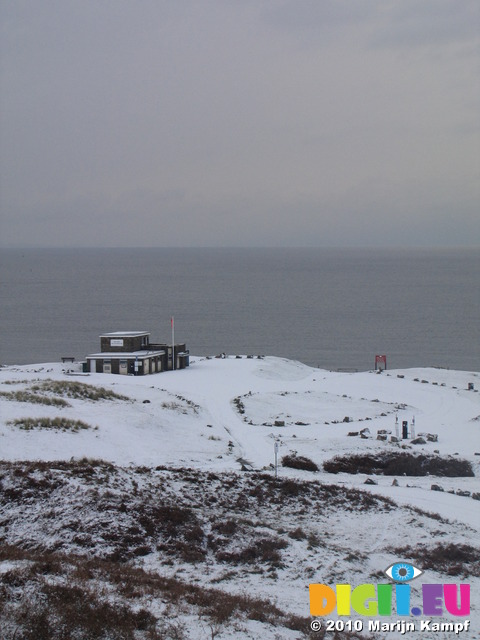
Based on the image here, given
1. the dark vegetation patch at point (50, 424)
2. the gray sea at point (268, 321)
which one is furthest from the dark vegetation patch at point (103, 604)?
the gray sea at point (268, 321)

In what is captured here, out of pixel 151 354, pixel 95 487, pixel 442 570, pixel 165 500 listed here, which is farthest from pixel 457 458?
pixel 151 354

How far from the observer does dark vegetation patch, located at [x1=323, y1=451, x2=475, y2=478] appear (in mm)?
26391

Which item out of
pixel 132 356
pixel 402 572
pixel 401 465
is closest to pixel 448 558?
pixel 402 572

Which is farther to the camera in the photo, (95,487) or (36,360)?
(36,360)

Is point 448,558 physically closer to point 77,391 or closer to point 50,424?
point 50,424

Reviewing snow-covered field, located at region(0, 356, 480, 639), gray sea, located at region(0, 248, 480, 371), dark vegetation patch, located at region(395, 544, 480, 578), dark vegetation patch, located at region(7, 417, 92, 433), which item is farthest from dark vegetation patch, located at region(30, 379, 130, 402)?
gray sea, located at region(0, 248, 480, 371)

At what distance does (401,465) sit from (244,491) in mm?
8901

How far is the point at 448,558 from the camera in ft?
54.9

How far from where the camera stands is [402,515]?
64.5ft

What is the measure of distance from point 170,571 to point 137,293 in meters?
156

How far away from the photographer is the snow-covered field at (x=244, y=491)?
1545 centimetres

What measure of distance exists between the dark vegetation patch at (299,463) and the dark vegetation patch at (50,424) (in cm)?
813

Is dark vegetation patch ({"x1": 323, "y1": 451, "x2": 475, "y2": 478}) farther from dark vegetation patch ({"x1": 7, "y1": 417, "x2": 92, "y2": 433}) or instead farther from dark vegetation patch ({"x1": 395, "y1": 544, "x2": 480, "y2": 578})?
dark vegetation patch ({"x1": 7, "y1": 417, "x2": 92, "y2": 433})

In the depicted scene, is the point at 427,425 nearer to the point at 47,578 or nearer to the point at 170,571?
the point at 170,571
